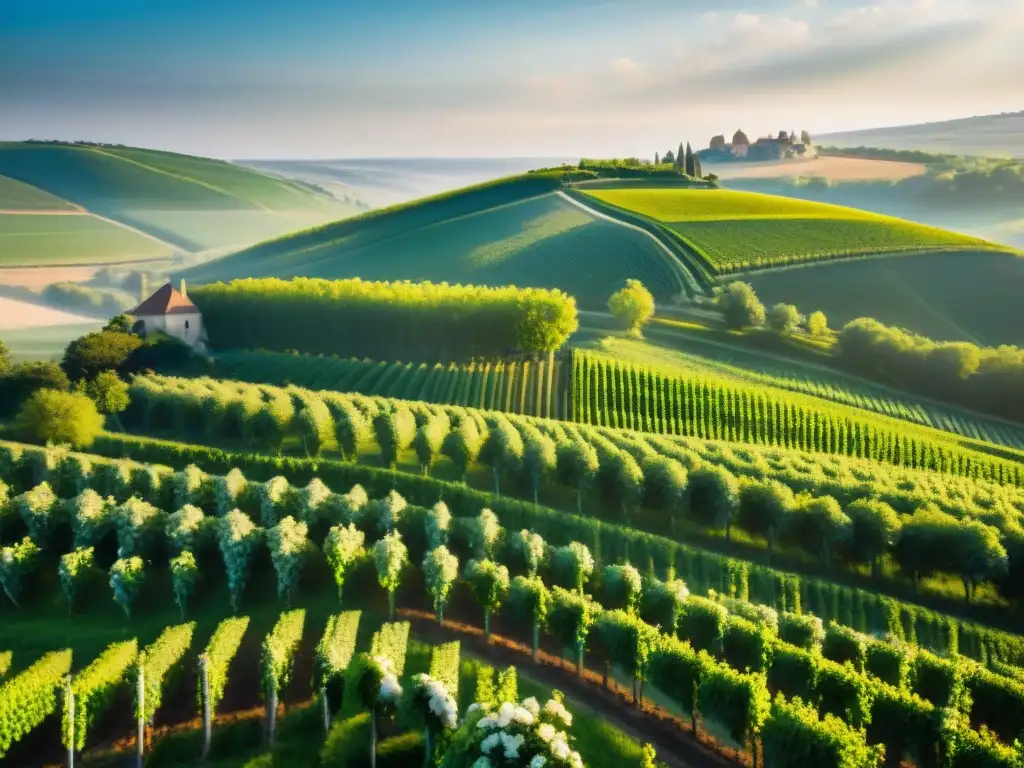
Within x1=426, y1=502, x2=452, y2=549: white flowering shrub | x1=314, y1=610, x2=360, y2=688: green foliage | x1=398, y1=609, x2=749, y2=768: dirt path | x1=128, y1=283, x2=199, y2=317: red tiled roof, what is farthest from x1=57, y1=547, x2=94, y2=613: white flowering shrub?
x1=128, y1=283, x2=199, y2=317: red tiled roof

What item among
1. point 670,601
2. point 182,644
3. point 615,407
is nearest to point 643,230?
point 615,407

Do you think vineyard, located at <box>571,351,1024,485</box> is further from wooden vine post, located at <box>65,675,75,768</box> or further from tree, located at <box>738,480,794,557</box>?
wooden vine post, located at <box>65,675,75,768</box>

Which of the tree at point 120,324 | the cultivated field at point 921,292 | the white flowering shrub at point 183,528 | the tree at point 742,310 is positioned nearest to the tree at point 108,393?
the tree at point 120,324

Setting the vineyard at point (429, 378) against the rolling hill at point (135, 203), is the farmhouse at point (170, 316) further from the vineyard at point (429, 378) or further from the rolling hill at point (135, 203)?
the rolling hill at point (135, 203)

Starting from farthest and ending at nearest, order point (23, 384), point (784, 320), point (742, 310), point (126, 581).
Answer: point (742, 310) < point (784, 320) < point (23, 384) < point (126, 581)

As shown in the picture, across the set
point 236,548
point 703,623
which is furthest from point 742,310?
point 236,548

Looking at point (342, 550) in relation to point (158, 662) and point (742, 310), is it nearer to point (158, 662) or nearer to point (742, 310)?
point (158, 662)

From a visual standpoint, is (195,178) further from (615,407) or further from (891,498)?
(891,498)
